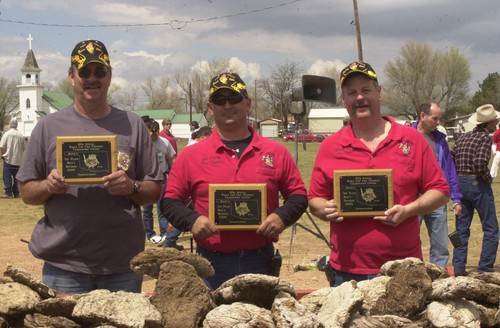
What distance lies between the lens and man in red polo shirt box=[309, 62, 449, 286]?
3521 mm

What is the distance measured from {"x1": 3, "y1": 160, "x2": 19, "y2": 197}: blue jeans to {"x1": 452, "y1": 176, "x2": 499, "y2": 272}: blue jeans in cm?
1219

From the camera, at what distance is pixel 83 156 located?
3.28 m

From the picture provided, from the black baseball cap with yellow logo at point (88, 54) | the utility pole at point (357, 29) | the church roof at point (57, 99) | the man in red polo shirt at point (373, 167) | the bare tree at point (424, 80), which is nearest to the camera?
the black baseball cap with yellow logo at point (88, 54)

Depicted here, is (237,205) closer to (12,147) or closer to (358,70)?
(358,70)

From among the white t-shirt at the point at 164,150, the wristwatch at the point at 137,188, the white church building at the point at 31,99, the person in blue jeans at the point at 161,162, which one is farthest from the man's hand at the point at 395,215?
the white church building at the point at 31,99

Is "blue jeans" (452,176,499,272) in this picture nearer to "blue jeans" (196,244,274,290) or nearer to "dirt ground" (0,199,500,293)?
"dirt ground" (0,199,500,293)

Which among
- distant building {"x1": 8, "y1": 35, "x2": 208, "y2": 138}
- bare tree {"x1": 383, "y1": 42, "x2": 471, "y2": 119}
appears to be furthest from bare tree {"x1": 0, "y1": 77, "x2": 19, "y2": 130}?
bare tree {"x1": 383, "y1": 42, "x2": 471, "y2": 119}

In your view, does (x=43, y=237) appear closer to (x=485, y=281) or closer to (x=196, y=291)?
(x=196, y=291)

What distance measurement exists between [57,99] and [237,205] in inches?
4105

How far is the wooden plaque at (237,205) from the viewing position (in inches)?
135

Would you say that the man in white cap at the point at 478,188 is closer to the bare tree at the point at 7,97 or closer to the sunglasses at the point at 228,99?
the sunglasses at the point at 228,99

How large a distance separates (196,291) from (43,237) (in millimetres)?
1320

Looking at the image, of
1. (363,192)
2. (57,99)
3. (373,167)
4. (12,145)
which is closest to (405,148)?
(373,167)

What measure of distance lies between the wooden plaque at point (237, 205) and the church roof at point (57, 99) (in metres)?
100
